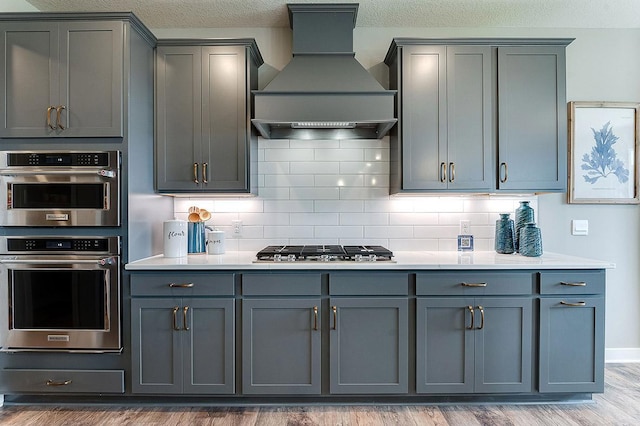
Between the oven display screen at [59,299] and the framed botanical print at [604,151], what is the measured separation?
11.6 ft

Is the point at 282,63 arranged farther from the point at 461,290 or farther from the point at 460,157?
the point at 461,290

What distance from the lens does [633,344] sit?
116 inches

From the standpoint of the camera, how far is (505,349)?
2221 millimetres

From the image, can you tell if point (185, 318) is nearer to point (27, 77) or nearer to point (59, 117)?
point (59, 117)

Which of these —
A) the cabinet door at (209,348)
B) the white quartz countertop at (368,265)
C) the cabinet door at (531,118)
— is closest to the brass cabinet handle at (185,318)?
the cabinet door at (209,348)

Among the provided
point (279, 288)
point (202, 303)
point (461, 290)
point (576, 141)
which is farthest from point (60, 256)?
point (576, 141)

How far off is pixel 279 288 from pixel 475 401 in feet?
4.75

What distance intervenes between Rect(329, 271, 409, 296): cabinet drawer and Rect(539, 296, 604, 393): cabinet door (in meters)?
0.89

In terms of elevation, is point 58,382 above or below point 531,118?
below

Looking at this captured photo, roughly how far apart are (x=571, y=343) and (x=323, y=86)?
227cm

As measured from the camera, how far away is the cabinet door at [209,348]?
2.21 meters

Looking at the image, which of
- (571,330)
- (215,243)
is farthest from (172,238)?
(571,330)

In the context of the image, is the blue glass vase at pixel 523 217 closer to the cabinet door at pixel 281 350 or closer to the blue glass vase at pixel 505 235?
the blue glass vase at pixel 505 235

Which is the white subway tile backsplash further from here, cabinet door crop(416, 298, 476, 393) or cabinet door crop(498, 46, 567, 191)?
cabinet door crop(416, 298, 476, 393)
